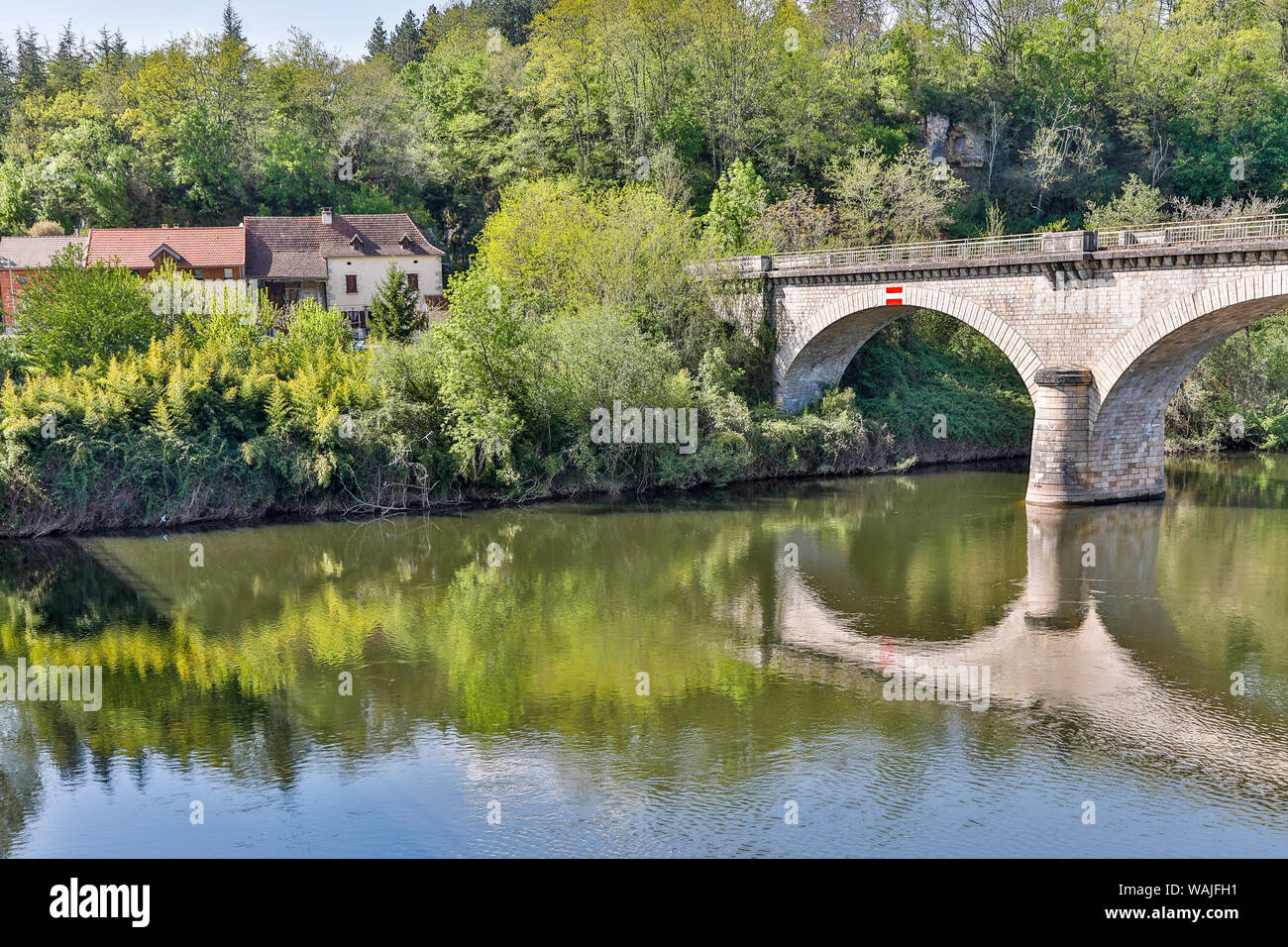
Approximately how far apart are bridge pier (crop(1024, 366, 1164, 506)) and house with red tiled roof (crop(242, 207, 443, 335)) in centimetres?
2826

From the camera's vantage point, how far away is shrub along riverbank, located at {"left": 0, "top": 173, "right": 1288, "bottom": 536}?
29000mm

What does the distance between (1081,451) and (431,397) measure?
17459 millimetres

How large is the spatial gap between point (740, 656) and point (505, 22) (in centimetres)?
6609

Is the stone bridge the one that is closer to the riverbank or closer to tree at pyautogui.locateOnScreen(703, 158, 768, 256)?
the riverbank

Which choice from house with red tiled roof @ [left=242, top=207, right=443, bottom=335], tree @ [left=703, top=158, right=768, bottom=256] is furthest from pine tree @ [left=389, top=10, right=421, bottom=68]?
tree @ [left=703, top=158, right=768, bottom=256]

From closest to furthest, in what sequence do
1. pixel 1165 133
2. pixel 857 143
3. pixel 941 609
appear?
pixel 941 609, pixel 857 143, pixel 1165 133

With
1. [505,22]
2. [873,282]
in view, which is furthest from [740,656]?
[505,22]

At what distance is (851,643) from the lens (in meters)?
19.5

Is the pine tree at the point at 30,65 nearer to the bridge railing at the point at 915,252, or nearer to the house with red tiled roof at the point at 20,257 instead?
the house with red tiled roof at the point at 20,257

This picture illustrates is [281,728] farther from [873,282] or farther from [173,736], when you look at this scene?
[873,282]

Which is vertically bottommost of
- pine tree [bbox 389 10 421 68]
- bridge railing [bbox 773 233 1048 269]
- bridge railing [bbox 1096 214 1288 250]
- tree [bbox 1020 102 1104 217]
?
bridge railing [bbox 1096 214 1288 250]

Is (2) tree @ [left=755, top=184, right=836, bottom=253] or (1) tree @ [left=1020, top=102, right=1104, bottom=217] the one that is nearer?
(2) tree @ [left=755, top=184, right=836, bottom=253]

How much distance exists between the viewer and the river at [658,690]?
42.4 ft

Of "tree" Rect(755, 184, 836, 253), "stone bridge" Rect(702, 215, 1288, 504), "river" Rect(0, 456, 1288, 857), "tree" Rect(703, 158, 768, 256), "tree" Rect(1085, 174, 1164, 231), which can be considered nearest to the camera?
"river" Rect(0, 456, 1288, 857)
